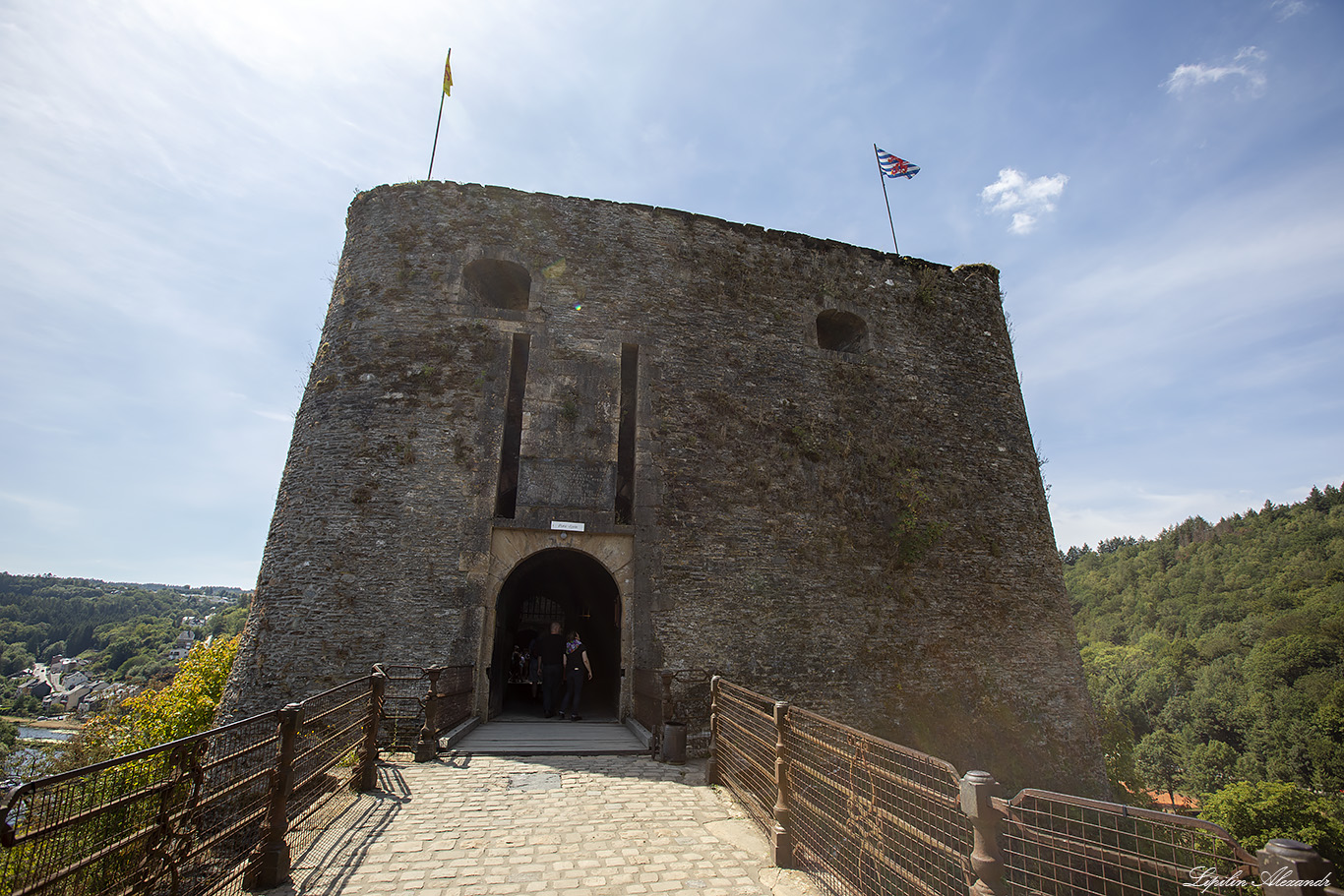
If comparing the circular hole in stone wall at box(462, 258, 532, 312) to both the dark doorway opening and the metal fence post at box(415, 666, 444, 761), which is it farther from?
the metal fence post at box(415, 666, 444, 761)

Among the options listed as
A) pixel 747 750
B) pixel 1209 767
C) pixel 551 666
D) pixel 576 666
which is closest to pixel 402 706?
pixel 551 666

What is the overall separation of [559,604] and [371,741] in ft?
30.5

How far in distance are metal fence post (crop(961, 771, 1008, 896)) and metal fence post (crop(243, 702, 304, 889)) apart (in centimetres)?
444

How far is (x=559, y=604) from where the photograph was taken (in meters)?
15.5

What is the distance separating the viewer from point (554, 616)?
15.7m

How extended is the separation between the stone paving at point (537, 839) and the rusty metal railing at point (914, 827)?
1.05 ft

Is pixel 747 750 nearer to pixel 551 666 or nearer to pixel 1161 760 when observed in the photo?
pixel 551 666

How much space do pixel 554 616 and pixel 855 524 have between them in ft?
27.1

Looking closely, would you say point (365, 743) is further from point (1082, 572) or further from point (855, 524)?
point (1082, 572)

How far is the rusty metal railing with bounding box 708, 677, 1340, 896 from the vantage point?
7.88ft

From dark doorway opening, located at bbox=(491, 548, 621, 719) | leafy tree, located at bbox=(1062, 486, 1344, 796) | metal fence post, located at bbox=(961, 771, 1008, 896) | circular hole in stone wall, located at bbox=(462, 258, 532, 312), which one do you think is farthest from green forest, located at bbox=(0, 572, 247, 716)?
leafy tree, located at bbox=(1062, 486, 1344, 796)

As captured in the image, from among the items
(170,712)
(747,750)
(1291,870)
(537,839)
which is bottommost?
(170,712)

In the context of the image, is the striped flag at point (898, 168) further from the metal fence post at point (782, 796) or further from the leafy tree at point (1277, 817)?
the leafy tree at point (1277, 817)

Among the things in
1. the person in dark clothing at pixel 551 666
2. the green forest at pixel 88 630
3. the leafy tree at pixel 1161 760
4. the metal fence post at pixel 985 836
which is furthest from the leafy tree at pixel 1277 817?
the green forest at pixel 88 630
